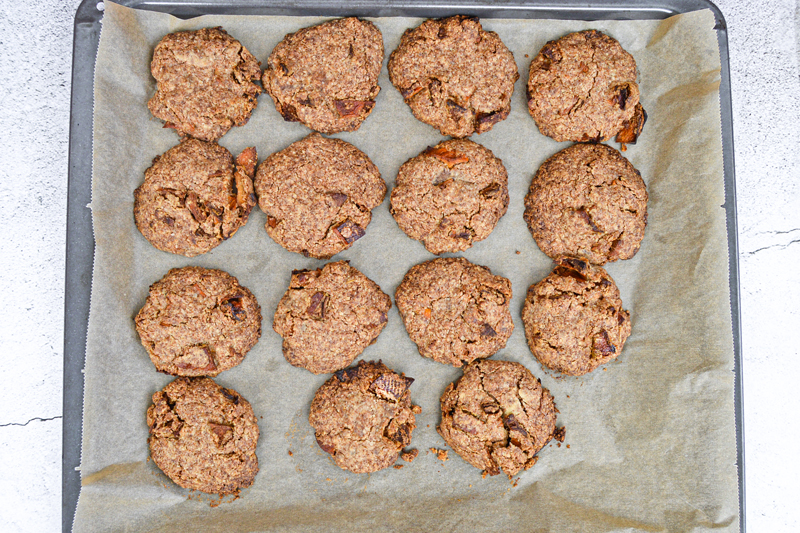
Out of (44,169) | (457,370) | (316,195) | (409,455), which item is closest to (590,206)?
(457,370)

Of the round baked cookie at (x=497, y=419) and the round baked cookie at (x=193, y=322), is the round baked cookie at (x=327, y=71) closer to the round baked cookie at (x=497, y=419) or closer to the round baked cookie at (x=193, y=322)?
the round baked cookie at (x=193, y=322)

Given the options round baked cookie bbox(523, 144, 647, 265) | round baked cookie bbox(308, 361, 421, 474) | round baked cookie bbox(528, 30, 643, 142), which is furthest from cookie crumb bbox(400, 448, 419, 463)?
round baked cookie bbox(528, 30, 643, 142)

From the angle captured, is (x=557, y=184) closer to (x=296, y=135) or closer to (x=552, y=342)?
(x=552, y=342)

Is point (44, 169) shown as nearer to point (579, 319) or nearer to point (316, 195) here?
point (316, 195)

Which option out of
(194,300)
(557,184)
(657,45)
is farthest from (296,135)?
(657,45)

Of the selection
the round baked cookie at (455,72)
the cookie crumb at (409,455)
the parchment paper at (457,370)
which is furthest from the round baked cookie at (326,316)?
the round baked cookie at (455,72)
